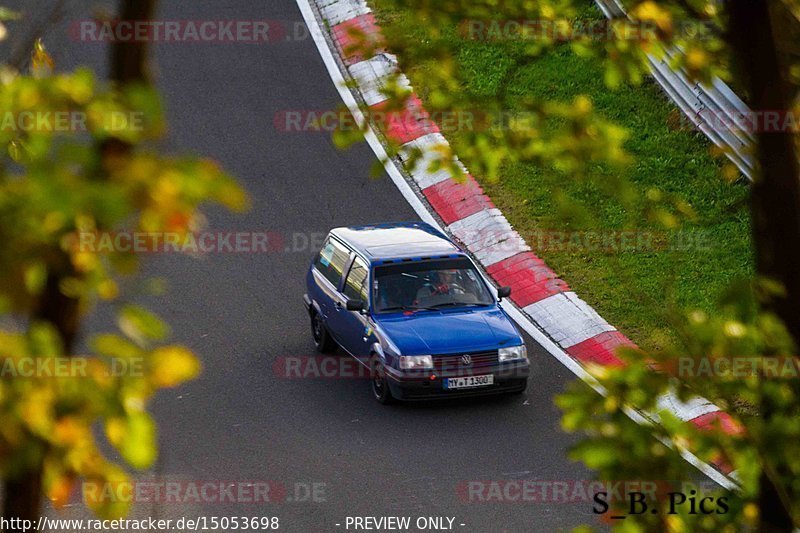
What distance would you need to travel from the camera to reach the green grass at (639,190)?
13805 millimetres

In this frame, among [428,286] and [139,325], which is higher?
[139,325]

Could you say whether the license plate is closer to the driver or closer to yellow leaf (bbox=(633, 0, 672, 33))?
the driver

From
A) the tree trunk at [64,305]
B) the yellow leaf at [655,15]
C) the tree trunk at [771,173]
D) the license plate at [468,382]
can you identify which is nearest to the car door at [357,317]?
the license plate at [468,382]

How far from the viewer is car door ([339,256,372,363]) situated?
1249 cm

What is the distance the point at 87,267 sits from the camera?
2.86 meters

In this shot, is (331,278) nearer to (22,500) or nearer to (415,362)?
(415,362)

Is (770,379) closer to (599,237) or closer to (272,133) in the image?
(599,237)

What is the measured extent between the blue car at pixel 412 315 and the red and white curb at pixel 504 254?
2.91 ft

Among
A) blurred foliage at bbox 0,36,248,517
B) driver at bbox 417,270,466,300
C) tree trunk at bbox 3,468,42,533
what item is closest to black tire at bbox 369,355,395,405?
driver at bbox 417,270,466,300

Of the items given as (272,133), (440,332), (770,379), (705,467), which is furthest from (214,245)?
(770,379)

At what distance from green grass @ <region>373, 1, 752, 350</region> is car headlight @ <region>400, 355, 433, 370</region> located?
2.30 metres

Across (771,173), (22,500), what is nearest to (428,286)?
(771,173)

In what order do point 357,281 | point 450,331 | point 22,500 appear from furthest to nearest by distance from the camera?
point 357,281 → point 450,331 → point 22,500

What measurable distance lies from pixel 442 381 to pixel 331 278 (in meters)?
2.25
